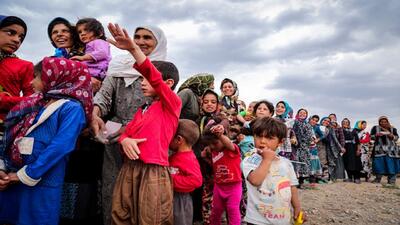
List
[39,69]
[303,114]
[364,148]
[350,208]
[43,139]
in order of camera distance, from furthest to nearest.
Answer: [364,148], [303,114], [350,208], [39,69], [43,139]

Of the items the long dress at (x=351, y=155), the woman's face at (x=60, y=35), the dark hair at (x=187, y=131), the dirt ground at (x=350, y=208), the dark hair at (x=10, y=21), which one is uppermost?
the woman's face at (x=60, y=35)

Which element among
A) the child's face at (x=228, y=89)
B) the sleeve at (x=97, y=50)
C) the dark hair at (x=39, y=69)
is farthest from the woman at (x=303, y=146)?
the dark hair at (x=39, y=69)

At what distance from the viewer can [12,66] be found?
8.59 ft

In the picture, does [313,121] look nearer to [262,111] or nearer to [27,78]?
[262,111]

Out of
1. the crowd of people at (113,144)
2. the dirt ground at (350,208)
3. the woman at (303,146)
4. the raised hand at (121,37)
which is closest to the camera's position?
the raised hand at (121,37)

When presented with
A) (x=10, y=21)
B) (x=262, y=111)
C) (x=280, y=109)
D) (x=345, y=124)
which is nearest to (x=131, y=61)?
(x=10, y=21)

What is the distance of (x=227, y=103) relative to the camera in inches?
198

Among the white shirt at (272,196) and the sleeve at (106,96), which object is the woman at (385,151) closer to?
the white shirt at (272,196)

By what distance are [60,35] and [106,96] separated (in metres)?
1.09

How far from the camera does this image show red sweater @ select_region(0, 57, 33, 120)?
2425mm

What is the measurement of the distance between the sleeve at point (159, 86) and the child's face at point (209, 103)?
4.62 feet

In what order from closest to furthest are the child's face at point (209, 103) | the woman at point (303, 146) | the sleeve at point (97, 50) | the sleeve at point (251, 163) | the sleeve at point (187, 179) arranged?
the sleeve at point (251, 163), the sleeve at point (187, 179), the sleeve at point (97, 50), the child's face at point (209, 103), the woman at point (303, 146)

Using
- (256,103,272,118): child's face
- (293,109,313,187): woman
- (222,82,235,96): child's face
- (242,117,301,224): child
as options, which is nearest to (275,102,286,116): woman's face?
(293,109,313,187): woman

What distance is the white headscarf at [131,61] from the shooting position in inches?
107
